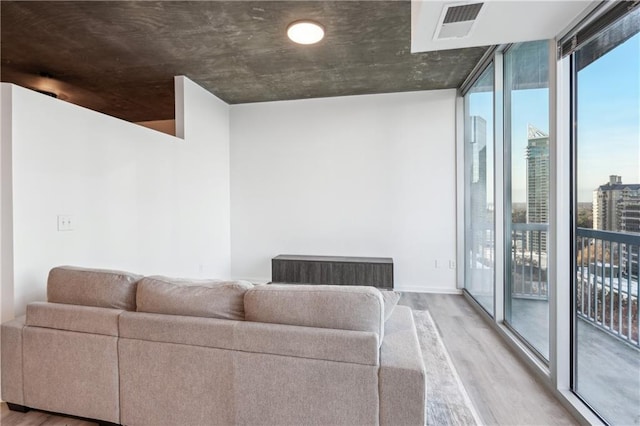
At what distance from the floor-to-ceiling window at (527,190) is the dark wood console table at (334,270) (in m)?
1.53

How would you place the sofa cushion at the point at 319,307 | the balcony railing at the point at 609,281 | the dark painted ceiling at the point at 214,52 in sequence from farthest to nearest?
the dark painted ceiling at the point at 214,52 < the balcony railing at the point at 609,281 < the sofa cushion at the point at 319,307

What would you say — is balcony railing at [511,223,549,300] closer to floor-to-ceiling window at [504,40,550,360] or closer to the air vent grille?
floor-to-ceiling window at [504,40,550,360]

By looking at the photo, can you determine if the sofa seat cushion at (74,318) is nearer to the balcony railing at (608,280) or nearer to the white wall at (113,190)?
the white wall at (113,190)

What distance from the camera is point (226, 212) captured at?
15.9 feet

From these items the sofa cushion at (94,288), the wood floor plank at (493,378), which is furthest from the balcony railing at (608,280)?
the sofa cushion at (94,288)

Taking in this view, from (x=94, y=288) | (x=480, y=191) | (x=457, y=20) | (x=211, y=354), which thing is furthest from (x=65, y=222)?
(x=480, y=191)

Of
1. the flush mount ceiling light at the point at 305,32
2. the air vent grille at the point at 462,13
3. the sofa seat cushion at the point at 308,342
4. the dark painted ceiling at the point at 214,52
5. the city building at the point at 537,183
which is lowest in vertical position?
the sofa seat cushion at the point at 308,342

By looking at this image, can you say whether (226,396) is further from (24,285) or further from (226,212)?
(226,212)

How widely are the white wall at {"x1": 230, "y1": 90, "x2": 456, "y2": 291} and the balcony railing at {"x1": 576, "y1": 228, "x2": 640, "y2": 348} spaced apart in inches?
98.2

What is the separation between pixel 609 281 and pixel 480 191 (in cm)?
207

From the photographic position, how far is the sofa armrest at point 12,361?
175 cm

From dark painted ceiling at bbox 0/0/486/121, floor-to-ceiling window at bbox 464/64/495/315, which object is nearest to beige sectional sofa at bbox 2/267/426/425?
floor-to-ceiling window at bbox 464/64/495/315

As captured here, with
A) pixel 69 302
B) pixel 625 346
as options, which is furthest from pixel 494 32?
pixel 69 302

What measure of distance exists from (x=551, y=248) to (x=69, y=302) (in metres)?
3.00
